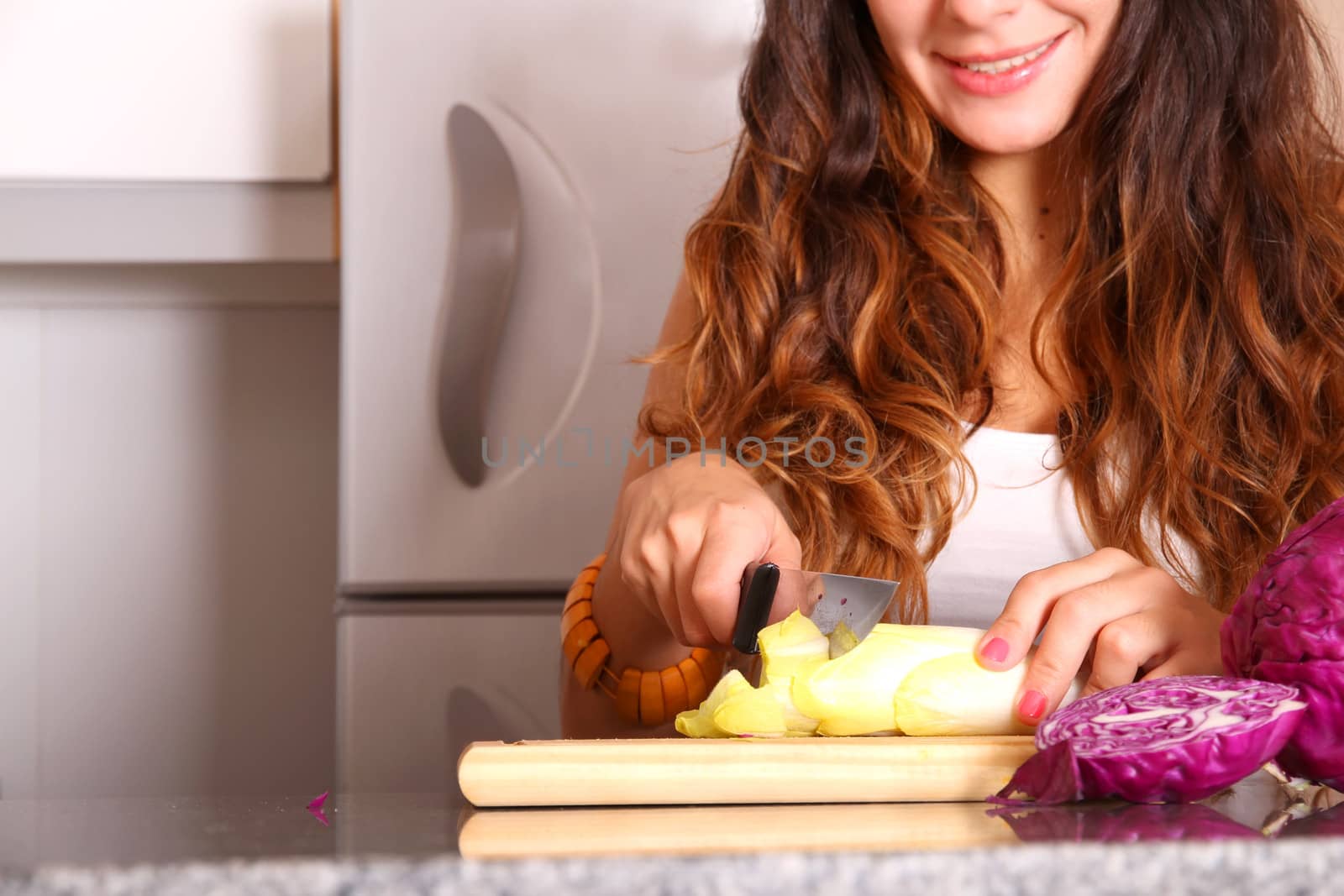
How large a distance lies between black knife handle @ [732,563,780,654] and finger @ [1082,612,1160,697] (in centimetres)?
16

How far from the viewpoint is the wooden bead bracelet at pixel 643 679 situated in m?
0.81

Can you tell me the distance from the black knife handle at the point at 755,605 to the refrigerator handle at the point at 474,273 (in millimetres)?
972

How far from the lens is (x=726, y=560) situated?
646 mm

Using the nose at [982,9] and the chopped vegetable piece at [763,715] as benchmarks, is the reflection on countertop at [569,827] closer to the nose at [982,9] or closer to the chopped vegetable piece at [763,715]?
the chopped vegetable piece at [763,715]

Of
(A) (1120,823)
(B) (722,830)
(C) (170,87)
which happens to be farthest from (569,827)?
(C) (170,87)

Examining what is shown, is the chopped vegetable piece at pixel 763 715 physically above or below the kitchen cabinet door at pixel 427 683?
above

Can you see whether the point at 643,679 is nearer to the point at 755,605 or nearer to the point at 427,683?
the point at 755,605

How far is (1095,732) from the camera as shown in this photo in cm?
36

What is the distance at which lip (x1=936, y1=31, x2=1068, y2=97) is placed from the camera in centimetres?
100

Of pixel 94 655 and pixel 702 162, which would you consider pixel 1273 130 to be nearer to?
pixel 702 162

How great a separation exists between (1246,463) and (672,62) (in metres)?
0.88

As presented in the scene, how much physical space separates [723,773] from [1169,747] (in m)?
0.13

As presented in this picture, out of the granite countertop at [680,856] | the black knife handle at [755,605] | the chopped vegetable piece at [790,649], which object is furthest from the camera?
the black knife handle at [755,605]

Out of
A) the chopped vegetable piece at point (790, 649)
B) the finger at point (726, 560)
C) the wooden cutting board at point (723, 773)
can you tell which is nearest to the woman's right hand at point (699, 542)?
the finger at point (726, 560)
